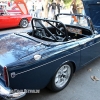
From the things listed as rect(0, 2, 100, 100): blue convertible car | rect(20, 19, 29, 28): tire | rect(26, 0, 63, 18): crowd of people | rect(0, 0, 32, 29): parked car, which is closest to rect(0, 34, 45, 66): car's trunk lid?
rect(0, 2, 100, 100): blue convertible car

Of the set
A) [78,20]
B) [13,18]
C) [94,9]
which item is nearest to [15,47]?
[78,20]

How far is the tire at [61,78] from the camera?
270 cm

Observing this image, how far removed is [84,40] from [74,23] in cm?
82

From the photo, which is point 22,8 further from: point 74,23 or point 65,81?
point 65,81

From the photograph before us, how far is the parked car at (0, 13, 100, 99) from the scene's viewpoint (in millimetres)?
2129

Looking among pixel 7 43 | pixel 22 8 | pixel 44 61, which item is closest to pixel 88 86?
pixel 44 61

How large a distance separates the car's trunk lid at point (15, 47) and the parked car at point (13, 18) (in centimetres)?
551

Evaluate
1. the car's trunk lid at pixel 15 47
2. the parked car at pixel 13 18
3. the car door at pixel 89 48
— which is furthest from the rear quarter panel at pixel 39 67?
the parked car at pixel 13 18

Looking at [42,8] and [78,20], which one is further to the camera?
[42,8]

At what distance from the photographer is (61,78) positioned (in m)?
2.92

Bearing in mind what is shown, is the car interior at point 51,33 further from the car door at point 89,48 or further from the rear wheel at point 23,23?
the rear wheel at point 23,23

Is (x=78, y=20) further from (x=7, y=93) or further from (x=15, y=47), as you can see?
(x=7, y=93)

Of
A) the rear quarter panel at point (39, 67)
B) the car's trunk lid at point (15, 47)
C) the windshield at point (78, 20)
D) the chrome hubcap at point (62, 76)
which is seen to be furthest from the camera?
the windshield at point (78, 20)

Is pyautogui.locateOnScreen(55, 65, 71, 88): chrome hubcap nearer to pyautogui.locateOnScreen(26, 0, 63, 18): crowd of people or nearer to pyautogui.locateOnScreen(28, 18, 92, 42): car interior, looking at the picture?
pyautogui.locateOnScreen(28, 18, 92, 42): car interior
